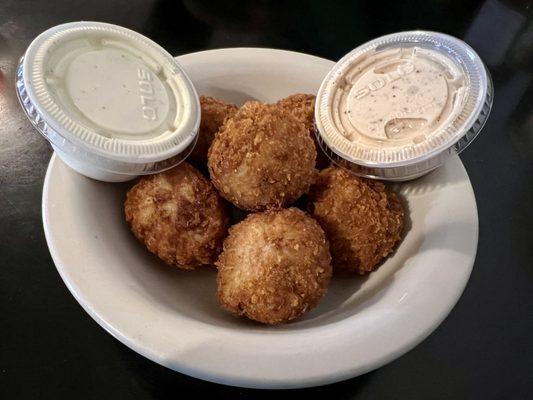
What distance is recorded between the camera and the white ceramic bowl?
80cm

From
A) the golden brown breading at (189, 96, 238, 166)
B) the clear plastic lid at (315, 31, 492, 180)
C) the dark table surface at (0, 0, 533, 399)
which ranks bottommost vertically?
the dark table surface at (0, 0, 533, 399)

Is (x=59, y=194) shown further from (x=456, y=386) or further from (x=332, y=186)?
(x=456, y=386)

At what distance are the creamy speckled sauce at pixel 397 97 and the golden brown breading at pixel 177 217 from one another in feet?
1.06

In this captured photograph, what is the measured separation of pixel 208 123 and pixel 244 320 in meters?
0.43

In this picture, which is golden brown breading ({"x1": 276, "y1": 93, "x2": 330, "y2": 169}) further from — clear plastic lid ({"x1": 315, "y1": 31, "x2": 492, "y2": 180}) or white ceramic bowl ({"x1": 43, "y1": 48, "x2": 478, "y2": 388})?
white ceramic bowl ({"x1": 43, "y1": 48, "x2": 478, "y2": 388})

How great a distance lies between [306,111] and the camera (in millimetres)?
1145

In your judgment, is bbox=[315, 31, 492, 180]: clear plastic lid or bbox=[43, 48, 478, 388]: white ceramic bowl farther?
bbox=[315, 31, 492, 180]: clear plastic lid

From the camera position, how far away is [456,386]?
41.8 inches

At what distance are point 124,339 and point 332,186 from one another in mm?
496

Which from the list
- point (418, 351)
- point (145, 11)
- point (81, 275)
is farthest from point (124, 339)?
point (145, 11)

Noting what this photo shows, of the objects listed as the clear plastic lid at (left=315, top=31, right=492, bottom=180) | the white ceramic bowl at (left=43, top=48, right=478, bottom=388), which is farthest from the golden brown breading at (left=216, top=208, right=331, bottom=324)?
the clear plastic lid at (left=315, top=31, right=492, bottom=180)

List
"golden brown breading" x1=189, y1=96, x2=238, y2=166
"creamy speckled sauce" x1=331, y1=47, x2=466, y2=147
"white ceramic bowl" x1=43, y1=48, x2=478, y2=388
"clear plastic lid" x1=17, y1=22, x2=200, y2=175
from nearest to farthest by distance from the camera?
"white ceramic bowl" x1=43, y1=48, x2=478, y2=388 < "clear plastic lid" x1=17, y1=22, x2=200, y2=175 < "creamy speckled sauce" x1=331, y1=47, x2=466, y2=147 < "golden brown breading" x1=189, y1=96, x2=238, y2=166

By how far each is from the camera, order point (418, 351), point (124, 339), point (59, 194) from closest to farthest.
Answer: point (124, 339) < point (59, 194) < point (418, 351)

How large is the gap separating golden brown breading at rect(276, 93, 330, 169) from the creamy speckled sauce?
2.5 inches
